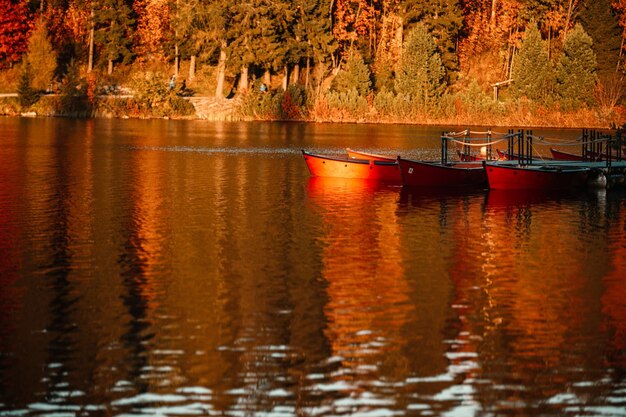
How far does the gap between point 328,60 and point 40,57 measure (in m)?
26.5

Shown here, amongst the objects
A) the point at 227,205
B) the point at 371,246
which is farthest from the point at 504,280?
the point at 227,205

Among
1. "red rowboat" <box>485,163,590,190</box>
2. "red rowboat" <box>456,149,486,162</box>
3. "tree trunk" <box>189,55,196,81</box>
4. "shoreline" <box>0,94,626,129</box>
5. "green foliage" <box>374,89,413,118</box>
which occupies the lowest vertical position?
"red rowboat" <box>485,163,590,190</box>

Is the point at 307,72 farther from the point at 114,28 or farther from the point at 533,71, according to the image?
the point at 533,71

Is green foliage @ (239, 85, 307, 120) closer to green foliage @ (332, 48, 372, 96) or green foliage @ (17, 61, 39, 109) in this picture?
green foliage @ (332, 48, 372, 96)

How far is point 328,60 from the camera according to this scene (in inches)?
4277

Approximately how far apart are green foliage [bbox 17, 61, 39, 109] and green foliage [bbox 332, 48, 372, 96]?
88.4 feet

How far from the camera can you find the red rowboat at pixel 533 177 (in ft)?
147

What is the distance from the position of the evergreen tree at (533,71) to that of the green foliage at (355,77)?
12835 millimetres

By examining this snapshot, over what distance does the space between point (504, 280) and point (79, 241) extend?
1103 cm

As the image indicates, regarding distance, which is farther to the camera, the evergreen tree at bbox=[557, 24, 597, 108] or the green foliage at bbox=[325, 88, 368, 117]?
the green foliage at bbox=[325, 88, 368, 117]

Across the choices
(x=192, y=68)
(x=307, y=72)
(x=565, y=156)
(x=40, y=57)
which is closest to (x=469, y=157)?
(x=565, y=156)

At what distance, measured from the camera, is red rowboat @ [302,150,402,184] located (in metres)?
47.9

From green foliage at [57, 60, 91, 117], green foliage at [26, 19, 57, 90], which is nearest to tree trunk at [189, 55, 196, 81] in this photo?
green foliage at [57, 60, 91, 117]

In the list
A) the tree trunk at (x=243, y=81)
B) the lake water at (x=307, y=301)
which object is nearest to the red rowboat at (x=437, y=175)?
the lake water at (x=307, y=301)
